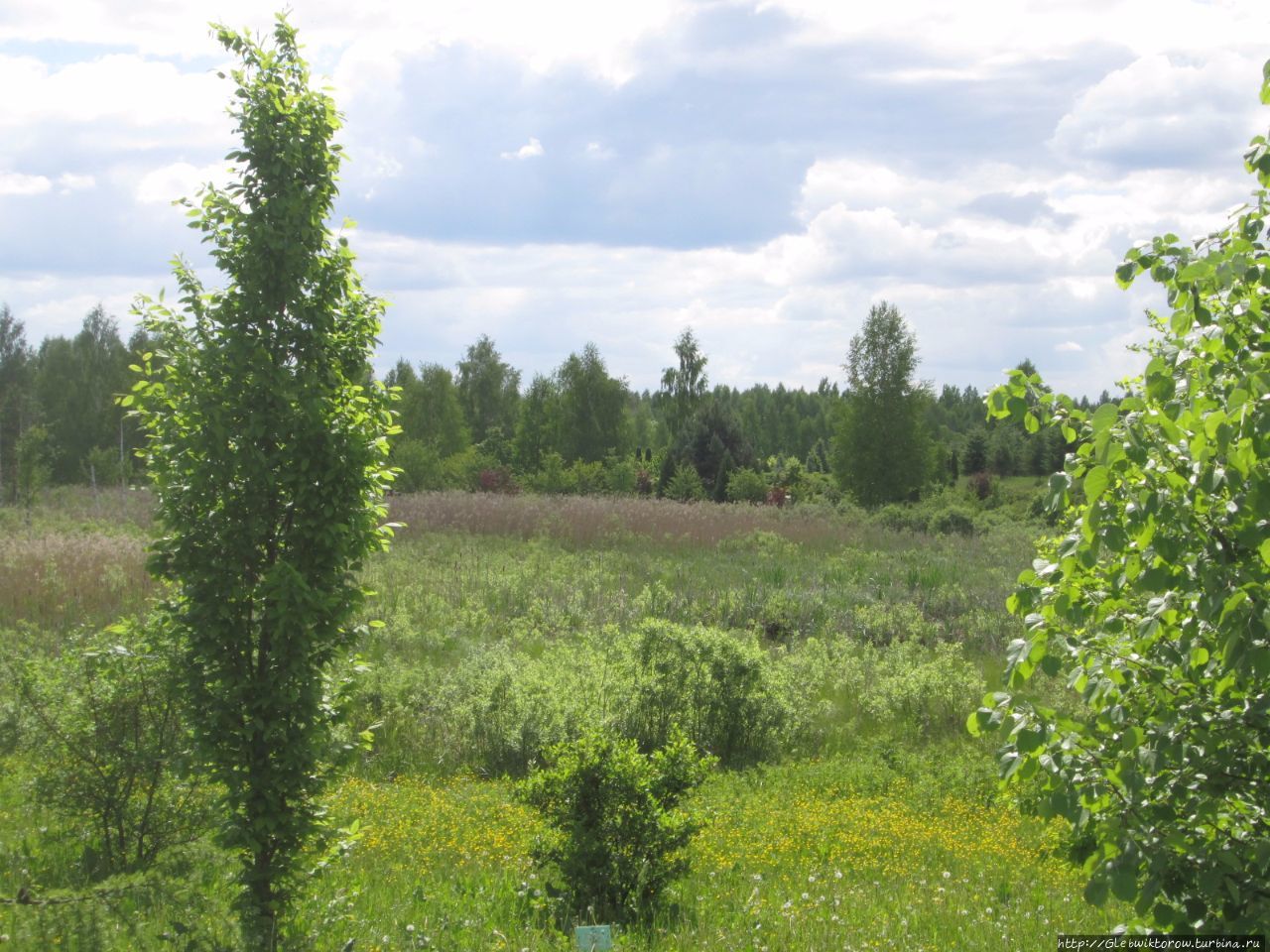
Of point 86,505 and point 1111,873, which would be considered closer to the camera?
point 1111,873

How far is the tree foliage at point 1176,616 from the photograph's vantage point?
7.79ft

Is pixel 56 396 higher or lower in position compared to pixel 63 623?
higher

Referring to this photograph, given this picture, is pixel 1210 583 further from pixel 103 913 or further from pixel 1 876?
pixel 1 876

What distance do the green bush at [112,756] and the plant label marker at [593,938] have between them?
8.49 feet

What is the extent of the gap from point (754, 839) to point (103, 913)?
4994 mm

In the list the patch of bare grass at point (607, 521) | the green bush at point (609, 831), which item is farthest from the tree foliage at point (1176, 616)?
the patch of bare grass at point (607, 521)

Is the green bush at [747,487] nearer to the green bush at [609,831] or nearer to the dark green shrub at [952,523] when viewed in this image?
the dark green shrub at [952,523]

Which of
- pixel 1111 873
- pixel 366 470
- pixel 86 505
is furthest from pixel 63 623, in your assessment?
pixel 86 505

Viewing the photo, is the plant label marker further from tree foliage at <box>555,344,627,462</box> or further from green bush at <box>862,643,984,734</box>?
Result: tree foliage at <box>555,344,627,462</box>

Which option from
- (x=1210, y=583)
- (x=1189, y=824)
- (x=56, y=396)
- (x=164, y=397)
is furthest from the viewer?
(x=56, y=396)

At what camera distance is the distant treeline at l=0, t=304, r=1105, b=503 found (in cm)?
3959

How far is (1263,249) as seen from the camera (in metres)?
2.83

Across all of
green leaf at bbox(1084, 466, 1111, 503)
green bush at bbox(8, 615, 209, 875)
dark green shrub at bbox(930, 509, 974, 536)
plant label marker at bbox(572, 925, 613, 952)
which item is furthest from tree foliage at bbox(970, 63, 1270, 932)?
dark green shrub at bbox(930, 509, 974, 536)

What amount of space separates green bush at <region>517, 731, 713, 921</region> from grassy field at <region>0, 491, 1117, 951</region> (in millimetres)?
205
